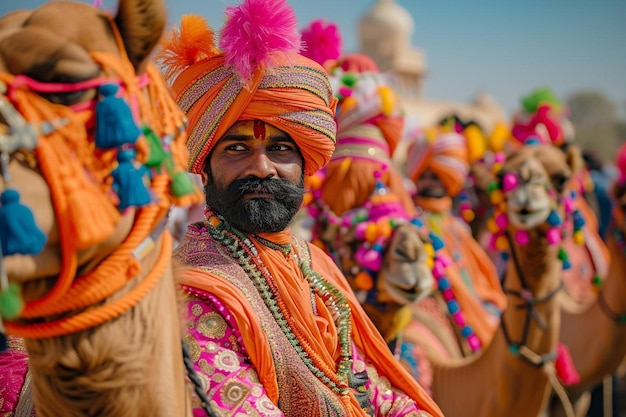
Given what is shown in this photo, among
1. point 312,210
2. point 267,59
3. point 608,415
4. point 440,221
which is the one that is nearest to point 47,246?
point 267,59

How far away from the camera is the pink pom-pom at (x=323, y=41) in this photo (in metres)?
3.25

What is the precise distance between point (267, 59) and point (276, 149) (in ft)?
1.08

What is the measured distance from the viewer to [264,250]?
244 cm

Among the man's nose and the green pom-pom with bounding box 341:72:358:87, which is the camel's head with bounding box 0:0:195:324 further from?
the green pom-pom with bounding box 341:72:358:87

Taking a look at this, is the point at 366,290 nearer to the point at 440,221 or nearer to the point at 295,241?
the point at 295,241

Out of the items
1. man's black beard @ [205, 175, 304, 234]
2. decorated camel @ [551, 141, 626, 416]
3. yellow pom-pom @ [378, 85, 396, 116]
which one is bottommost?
decorated camel @ [551, 141, 626, 416]

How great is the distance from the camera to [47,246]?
4.02 ft

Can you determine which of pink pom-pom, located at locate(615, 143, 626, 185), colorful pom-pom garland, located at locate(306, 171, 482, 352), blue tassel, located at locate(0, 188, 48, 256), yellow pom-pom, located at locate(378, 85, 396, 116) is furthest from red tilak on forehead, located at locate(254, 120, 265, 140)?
pink pom-pom, located at locate(615, 143, 626, 185)

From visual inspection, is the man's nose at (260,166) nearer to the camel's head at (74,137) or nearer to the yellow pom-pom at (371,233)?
the camel's head at (74,137)

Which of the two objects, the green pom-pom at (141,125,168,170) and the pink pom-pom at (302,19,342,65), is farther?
the pink pom-pom at (302,19,342,65)

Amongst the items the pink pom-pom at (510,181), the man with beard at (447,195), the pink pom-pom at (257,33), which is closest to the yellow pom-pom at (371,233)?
the pink pom-pom at (510,181)

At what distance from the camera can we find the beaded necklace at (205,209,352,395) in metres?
2.30

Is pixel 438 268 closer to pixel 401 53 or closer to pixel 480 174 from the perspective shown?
pixel 480 174

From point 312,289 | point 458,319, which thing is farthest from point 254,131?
point 458,319
